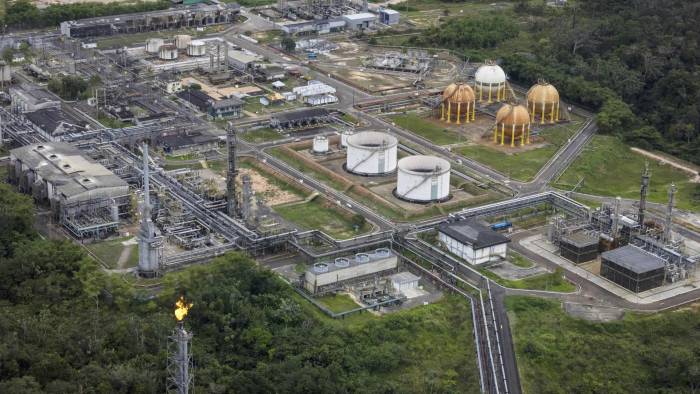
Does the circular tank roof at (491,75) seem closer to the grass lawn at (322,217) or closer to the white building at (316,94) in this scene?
the white building at (316,94)

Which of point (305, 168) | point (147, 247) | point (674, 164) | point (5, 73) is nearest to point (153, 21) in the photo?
point (5, 73)

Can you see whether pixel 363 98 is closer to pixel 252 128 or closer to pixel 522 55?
pixel 252 128

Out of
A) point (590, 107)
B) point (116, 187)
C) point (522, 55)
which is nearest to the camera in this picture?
point (116, 187)

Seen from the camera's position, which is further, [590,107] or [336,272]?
[590,107]

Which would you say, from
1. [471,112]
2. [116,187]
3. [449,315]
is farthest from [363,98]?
[449,315]

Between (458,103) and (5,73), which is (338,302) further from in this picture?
(5,73)

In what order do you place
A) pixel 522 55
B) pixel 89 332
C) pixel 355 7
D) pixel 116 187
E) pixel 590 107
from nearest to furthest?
pixel 89 332 < pixel 116 187 < pixel 590 107 < pixel 522 55 < pixel 355 7
